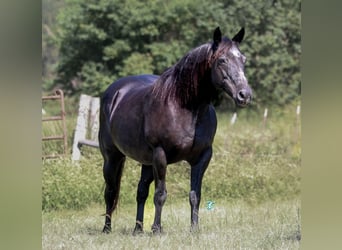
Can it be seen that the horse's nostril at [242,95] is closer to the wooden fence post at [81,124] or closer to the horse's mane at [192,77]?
the horse's mane at [192,77]

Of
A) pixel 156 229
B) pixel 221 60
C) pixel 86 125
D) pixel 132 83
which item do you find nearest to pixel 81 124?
pixel 86 125

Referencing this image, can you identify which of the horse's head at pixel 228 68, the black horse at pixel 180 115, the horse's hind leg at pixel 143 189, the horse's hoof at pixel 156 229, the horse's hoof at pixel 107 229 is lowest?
the horse's hoof at pixel 107 229

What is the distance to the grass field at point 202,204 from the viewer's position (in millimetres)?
4602

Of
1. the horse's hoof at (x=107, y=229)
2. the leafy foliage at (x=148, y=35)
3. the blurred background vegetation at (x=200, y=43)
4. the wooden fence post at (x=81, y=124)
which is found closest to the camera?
the horse's hoof at (x=107, y=229)

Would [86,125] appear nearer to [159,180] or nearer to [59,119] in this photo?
[59,119]

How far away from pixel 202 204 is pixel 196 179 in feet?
1.28

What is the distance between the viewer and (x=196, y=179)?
455cm

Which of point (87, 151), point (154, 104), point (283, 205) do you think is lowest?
point (283, 205)

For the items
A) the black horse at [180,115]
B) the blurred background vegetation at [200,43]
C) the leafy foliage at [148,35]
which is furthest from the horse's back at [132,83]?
the leafy foliage at [148,35]

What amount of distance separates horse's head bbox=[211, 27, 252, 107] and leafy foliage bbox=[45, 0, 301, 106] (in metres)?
2.45
